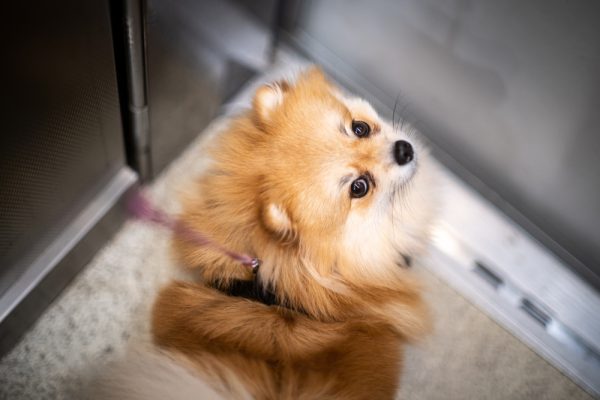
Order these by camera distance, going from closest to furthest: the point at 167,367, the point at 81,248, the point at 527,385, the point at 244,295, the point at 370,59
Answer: the point at 167,367
the point at 244,295
the point at 81,248
the point at 527,385
the point at 370,59

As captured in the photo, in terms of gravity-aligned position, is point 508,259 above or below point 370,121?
below

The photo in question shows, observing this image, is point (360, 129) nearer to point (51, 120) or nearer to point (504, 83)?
point (504, 83)

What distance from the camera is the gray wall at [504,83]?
1.23 meters

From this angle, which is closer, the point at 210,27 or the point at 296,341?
the point at 296,341

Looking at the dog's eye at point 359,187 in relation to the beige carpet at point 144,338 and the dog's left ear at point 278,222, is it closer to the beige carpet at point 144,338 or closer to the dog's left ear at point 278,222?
the dog's left ear at point 278,222

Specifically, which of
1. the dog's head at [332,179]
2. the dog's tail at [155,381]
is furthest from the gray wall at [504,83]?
the dog's tail at [155,381]

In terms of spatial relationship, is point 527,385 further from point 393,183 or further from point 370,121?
point 370,121

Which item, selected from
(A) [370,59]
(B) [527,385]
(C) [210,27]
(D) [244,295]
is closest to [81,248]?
(D) [244,295]

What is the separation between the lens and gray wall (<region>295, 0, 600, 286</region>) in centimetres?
123

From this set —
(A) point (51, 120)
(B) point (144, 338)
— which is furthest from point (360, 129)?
(B) point (144, 338)

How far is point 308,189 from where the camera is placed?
1.06 meters

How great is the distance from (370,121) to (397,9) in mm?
403

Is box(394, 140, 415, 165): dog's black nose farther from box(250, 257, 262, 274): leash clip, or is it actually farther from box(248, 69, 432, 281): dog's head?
box(250, 257, 262, 274): leash clip

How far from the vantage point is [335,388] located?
979 millimetres
